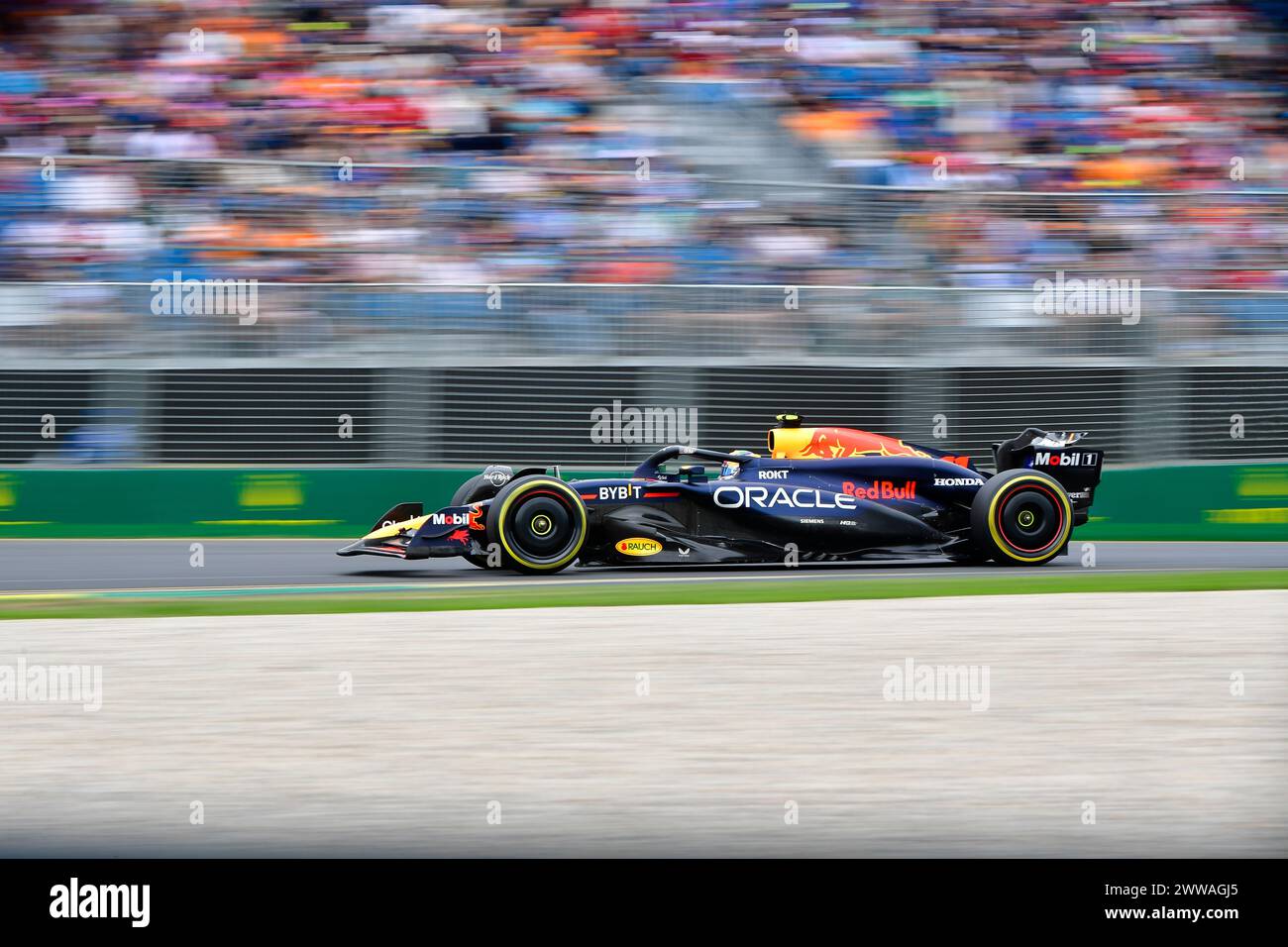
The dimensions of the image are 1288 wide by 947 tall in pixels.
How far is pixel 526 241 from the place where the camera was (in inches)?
537

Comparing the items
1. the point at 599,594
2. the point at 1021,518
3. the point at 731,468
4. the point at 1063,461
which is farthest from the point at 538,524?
the point at 1063,461

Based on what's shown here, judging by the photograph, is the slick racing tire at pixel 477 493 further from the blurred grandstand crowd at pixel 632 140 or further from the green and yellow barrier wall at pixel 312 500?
the blurred grandstand crowd at pixel 632 140

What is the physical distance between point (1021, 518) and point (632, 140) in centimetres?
580

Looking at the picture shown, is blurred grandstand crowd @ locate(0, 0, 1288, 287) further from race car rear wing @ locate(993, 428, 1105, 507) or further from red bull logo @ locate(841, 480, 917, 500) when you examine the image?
red bull logo @ locate(841, 480, 917, 500)

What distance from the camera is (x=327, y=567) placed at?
1031cm

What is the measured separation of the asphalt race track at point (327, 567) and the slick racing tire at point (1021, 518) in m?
0.14

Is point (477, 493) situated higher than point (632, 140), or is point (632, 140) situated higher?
point (632, 140)

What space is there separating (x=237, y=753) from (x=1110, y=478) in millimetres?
9598

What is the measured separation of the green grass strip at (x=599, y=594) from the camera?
8242 millimetres

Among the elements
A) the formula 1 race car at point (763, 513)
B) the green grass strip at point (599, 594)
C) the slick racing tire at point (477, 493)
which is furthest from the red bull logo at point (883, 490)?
the slick racing tire at point (477, 493)

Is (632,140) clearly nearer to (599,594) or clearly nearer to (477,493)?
(477,493)

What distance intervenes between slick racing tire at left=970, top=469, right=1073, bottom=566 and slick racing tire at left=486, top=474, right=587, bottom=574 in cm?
253

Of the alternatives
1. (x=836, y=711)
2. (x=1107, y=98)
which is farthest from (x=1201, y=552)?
(x=836, y=711)
